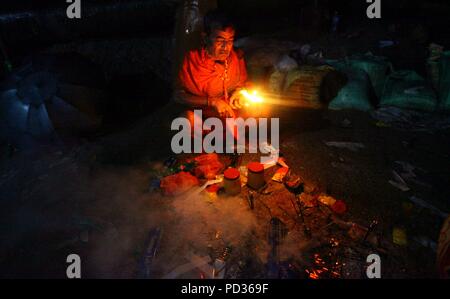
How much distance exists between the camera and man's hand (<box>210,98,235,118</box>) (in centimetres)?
486

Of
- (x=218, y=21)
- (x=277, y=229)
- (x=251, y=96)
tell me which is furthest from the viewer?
(x=251, y=96)

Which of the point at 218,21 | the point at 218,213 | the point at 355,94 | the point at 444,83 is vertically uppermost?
the point at 218,21

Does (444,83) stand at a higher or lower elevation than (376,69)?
lower

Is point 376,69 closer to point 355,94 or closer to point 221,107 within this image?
point 355,94

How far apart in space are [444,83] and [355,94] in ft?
5.25

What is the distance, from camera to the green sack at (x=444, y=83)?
5562 mm

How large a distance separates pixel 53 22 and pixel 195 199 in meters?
6.18

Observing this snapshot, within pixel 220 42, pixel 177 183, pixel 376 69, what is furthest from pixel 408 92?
pixel 177 183

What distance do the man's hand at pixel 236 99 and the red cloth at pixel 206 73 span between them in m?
0.16

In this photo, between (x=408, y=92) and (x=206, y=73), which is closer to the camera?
(x=206, y=73)

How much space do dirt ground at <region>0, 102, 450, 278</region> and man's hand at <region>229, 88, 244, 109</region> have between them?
3.18 feet

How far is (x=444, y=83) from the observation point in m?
5.62
